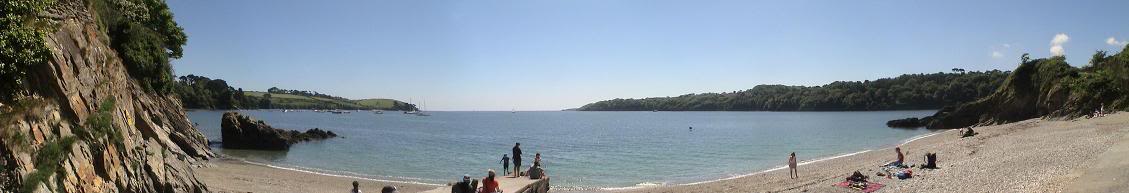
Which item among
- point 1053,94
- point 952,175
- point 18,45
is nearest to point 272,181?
point 18,45

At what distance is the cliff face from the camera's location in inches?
431

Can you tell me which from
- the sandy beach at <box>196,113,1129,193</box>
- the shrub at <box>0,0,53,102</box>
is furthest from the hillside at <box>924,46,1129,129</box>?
the shrub at <box>0,0,53,102</box>

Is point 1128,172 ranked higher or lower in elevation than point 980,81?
lower

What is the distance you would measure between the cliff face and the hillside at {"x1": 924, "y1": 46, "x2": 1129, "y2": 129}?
5587 cm

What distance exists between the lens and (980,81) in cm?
15838

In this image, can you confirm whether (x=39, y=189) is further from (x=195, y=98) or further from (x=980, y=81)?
(x=980, y=81)

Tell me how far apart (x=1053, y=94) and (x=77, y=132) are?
6791 cm

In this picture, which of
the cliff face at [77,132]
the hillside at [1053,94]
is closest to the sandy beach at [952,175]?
the cliff face at [77,132]

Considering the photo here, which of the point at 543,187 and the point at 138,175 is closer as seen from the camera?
the point at 138,175

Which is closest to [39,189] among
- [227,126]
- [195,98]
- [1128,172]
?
[1128,172]

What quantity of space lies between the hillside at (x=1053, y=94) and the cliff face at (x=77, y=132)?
183ft

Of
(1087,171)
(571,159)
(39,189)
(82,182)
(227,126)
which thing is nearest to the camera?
(39,189)

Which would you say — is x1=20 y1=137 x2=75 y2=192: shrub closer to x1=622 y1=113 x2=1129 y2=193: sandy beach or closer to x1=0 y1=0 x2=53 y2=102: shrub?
x1=0 y1=0 x2=53 y2=102: shrub

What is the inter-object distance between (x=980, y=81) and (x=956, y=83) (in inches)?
296
